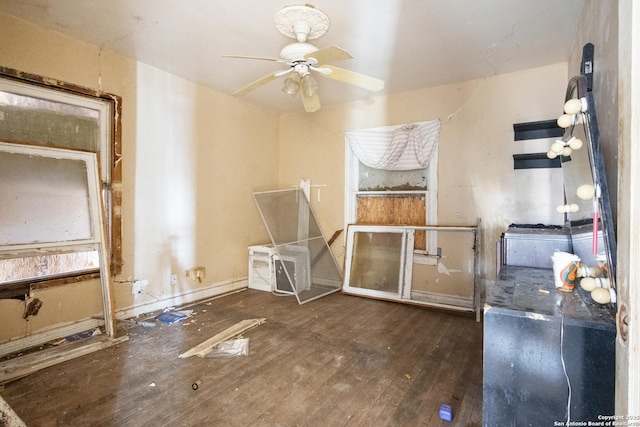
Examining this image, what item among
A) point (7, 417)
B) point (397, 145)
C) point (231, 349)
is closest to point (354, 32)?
point (397, 145)

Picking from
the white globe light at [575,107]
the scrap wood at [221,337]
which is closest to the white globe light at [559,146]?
the white globe light at [575,107]

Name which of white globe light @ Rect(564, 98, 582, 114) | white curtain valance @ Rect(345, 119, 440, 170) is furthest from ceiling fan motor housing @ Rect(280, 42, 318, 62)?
white curtain valance @ Rect(345, 119, 440, 170)

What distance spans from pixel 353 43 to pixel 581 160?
189 centimetres

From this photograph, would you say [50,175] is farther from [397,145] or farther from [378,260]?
[397,145]

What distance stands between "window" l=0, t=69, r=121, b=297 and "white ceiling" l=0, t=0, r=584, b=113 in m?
0.55

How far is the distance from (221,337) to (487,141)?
10.8 feet

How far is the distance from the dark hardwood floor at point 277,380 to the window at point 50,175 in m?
0.74

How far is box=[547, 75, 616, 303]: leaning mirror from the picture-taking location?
3.38ft

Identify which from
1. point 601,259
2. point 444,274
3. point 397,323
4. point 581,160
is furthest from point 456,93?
point 601,259

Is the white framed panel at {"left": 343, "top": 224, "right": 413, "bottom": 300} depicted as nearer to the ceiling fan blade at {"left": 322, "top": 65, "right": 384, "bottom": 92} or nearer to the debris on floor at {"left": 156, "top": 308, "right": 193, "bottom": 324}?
the debris on floor at {"left": 156, "top": 308, "right": 193, "bottom": 324}

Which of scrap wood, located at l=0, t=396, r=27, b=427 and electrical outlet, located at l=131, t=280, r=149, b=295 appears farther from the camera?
electrical outlet, located at l=131, t=280, r=149, b=295

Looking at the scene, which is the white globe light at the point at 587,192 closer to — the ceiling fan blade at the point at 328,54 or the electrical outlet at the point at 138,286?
the ceiling fan blade at the point at 328,54

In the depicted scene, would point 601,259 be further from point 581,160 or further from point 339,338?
point 339,338

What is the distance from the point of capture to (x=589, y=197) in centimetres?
106
